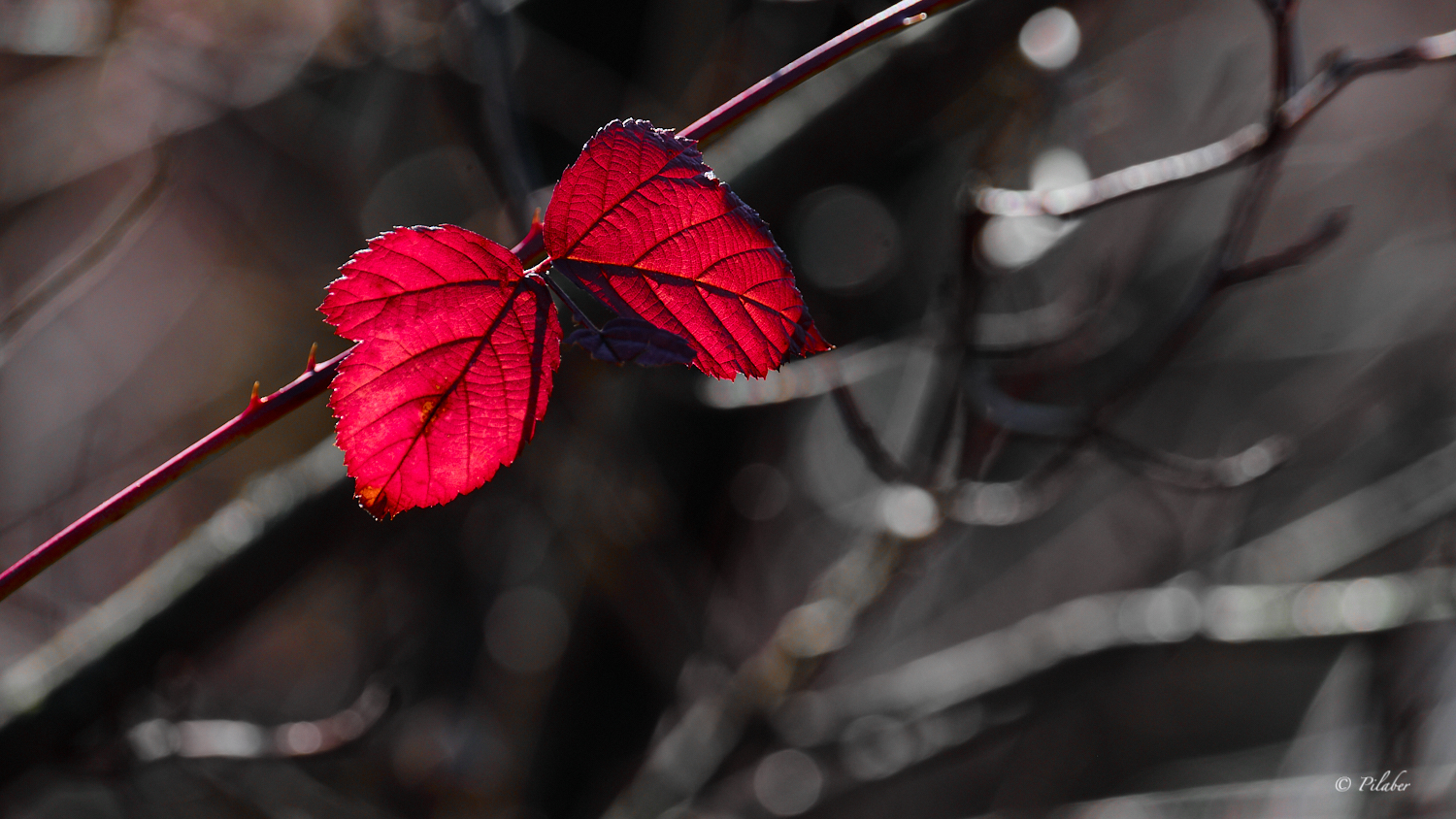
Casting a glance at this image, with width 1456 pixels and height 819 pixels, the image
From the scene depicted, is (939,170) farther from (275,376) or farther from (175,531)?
(275,376)

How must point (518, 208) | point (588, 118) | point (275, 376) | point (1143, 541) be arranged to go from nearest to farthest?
point (518, 208), point (588, 118), point (1143, 541), point (275, 376)

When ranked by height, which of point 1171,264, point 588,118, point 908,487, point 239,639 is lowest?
point 908,487

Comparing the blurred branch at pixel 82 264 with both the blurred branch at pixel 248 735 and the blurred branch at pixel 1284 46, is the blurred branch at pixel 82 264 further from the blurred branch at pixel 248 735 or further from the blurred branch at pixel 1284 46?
the blurred branch at pixel 1284 46

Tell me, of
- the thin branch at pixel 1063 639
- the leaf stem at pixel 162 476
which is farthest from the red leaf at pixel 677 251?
the thin branch at pixel 1063 639

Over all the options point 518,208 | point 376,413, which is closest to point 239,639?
point 518,208

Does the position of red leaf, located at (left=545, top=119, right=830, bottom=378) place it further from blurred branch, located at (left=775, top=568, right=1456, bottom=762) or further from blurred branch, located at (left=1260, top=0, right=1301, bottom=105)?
blurred branch, located at (left=775, top=568, right=1456, bottom=762)

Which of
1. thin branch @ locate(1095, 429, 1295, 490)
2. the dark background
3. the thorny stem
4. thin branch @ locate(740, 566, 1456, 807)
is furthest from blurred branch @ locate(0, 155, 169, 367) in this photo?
thin branch @ locate(740, 566, 1456, 807)

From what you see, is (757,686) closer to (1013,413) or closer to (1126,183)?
(1013,413)
